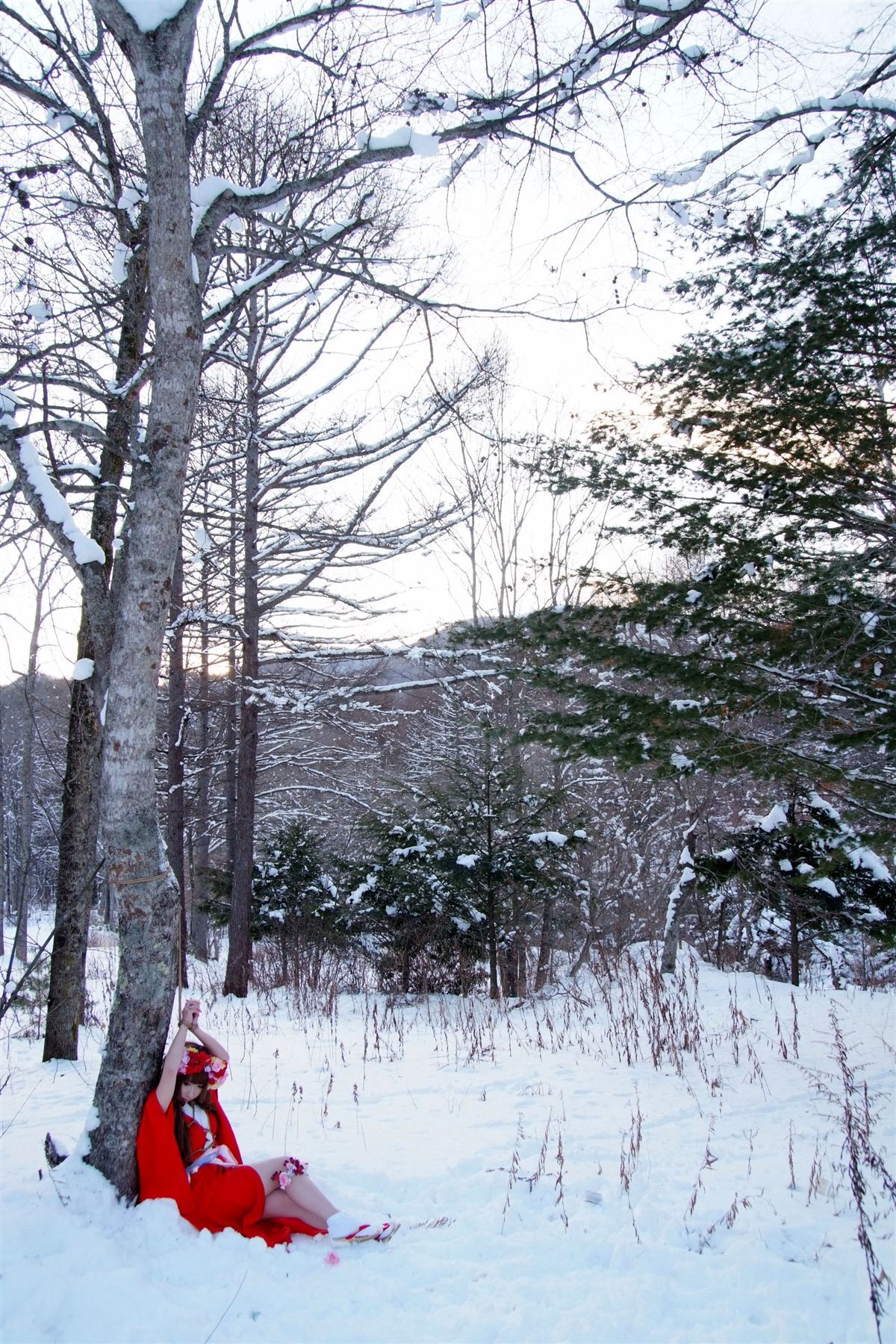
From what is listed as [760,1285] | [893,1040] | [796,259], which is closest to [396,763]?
[893,1040]

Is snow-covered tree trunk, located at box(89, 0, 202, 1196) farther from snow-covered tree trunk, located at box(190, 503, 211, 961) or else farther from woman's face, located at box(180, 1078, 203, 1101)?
snow-covered tree trunk, located at box(190, 503, 211, 961)

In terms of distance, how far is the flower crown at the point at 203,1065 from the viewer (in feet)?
10.7

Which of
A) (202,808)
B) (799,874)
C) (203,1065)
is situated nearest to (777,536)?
(799,874)

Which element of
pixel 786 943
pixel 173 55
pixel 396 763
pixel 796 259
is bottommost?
pixel 786 943

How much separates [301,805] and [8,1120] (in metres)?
17.4

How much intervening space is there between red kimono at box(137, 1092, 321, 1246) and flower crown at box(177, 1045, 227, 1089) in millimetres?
160

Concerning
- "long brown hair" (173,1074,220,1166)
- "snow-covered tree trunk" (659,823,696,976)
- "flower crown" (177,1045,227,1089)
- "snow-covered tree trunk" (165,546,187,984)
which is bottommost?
"snow-covered tree trunk" (659,823,696,976)

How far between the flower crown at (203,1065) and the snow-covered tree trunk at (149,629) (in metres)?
0.19

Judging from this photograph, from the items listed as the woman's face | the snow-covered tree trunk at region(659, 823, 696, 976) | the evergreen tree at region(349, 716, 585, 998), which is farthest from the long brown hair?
the snow-covered tree trunk at region(659, 823, 696, 976)

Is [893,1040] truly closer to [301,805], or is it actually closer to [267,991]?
[267,991]

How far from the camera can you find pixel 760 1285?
2.69 meters

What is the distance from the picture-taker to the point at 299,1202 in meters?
3.09

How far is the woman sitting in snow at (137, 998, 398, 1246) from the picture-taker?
2.94 m

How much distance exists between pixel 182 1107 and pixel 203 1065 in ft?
0.55
